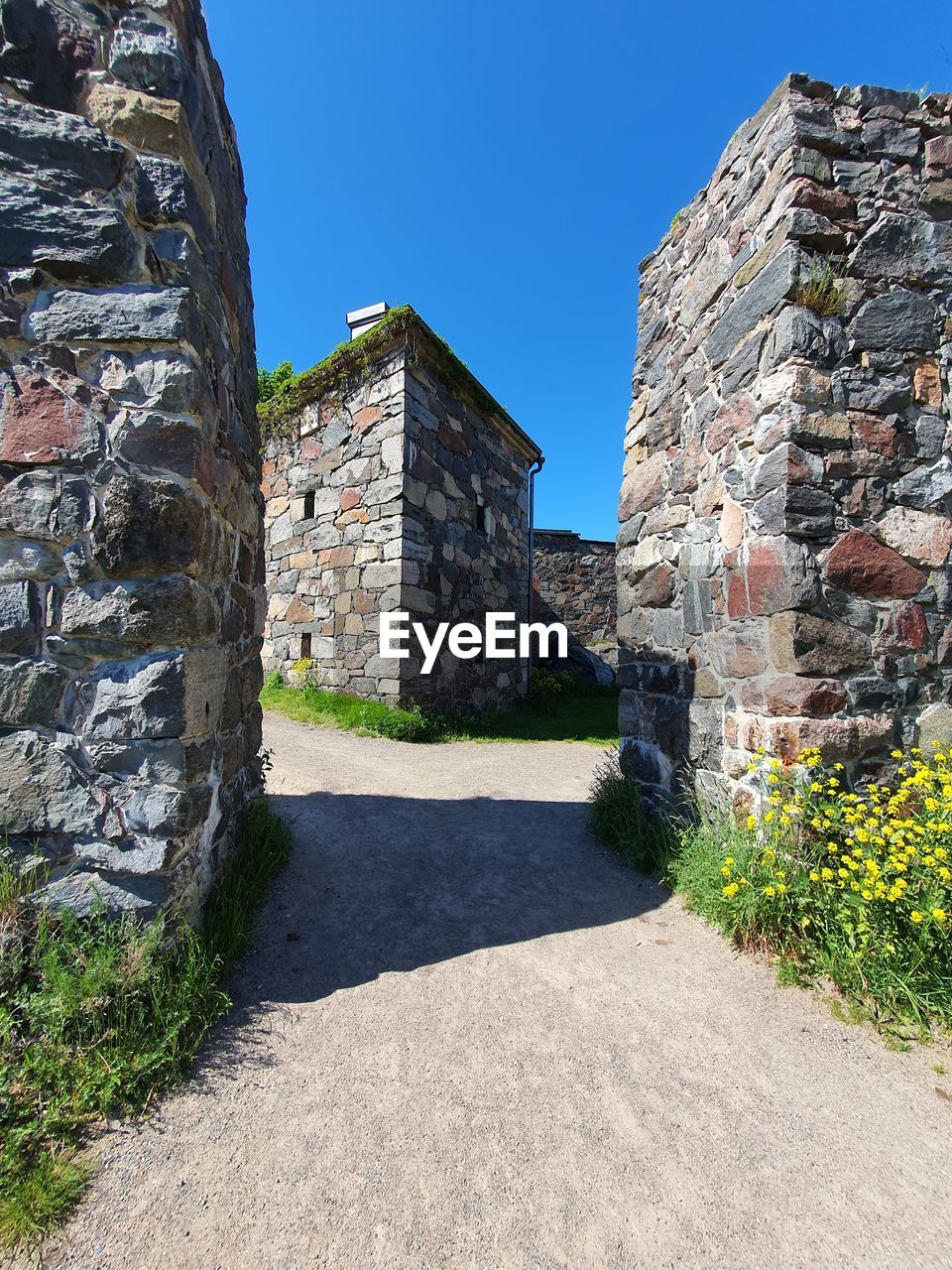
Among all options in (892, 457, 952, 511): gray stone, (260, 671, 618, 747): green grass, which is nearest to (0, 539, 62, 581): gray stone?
(892, 457, 952, 511): gray stone

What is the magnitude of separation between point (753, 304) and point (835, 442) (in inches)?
32.6

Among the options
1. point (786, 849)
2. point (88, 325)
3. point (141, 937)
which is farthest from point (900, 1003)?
point (88, 325)

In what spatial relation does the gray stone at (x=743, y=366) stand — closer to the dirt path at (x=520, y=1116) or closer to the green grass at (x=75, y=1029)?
the dirt path at (x=520, y=1116)

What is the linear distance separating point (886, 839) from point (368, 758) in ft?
13.0

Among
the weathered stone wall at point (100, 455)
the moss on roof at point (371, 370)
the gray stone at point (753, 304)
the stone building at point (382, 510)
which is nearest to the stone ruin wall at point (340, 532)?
the stone building at point (382, 510)

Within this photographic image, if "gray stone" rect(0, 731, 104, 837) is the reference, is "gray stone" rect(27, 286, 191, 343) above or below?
above

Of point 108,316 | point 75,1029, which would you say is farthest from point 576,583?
point 75,1029

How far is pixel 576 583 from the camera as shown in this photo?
1428cm

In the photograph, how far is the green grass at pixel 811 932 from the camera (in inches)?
70.9

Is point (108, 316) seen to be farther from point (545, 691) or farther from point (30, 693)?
point (545, 691)

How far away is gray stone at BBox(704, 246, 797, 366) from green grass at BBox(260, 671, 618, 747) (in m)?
3.13

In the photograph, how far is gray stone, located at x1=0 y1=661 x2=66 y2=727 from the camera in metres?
1.64

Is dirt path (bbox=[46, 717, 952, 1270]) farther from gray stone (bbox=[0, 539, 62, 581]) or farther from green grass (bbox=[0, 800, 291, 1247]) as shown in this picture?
gray stone (bbox=[0, 539, 62, 581])

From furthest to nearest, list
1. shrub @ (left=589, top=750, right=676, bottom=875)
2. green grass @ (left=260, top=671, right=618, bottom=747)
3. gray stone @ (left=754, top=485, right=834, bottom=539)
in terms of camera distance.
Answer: green grass @ (left=260, top=671, right=618, bottom=747), shrub @ (left=589, top=750, right=676, bottom=875), gray stone @ (left=754, top=485, right=834, bottom=539)
